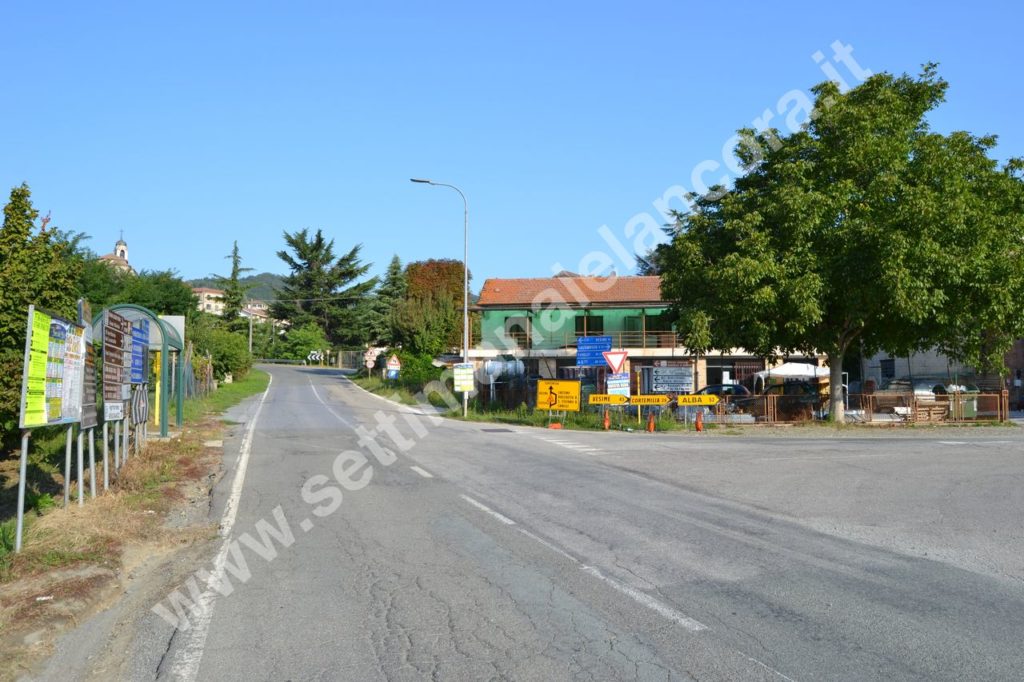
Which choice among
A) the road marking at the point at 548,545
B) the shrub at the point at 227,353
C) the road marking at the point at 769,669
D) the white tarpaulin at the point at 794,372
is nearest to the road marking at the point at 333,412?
the shrub at the point at 227,353

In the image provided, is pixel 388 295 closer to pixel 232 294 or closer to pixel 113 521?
pixel 232 294

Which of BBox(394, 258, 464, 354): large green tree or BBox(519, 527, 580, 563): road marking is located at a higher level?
BBox(394, 258, 464, 354): large green tree

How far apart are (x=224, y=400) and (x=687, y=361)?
87.2 ft

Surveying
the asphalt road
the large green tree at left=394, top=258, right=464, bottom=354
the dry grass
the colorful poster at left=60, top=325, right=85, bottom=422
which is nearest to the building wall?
the large green tree at left=394, top=258, right=464, bottom=354

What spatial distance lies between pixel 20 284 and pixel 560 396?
65.2ft

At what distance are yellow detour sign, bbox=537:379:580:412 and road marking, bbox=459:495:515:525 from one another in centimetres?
1789

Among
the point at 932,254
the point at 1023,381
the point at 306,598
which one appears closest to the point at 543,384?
the point at 932,254

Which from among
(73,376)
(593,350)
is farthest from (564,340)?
(73,376)

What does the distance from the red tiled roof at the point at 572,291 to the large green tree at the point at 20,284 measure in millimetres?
40515

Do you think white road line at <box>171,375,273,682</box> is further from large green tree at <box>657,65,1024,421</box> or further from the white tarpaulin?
the white tarpaulin

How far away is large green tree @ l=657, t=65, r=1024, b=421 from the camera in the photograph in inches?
1068

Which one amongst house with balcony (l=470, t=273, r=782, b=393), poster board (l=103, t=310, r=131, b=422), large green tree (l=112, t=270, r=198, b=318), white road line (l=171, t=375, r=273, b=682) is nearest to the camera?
white road line (l=171, t=375, r=273, b=682)

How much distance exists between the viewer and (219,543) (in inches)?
396

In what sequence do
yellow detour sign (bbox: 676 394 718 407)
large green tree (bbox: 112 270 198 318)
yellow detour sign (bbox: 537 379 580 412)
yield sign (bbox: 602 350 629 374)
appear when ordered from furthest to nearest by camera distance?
large green tree (bbox: 112 270 198 318), yellow detour sign (bbox: 537 379 580 412), yellow detour sign (bbox: 676 394 718 407), yield sign (bbox: 602 350 629 374)
